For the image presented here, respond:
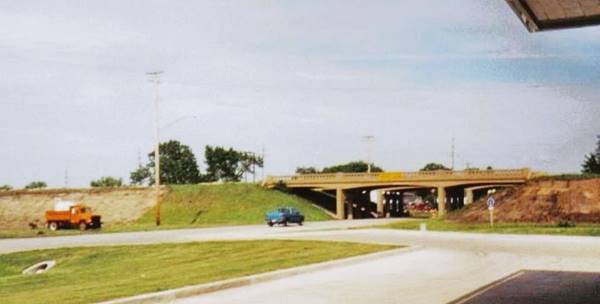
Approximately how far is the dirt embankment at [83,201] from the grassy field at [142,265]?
57.4m

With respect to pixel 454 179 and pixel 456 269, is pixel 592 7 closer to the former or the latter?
pixel 456 269

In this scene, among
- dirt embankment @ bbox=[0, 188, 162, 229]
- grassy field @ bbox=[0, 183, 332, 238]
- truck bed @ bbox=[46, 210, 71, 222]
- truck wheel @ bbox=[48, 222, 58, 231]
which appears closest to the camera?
truck bed @ bbox=[46, 210, 71, 222]

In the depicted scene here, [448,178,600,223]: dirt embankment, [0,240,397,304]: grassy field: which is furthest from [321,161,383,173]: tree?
[0,240,397,304]: grassy field

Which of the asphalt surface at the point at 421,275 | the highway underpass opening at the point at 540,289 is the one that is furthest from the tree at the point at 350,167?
the highway underpass opening at the point at 540,289

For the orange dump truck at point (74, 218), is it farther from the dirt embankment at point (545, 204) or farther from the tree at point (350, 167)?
the tree at point (350, 167)

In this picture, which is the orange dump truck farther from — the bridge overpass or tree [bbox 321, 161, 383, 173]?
tree [bbox 321, 161, 383, 173]

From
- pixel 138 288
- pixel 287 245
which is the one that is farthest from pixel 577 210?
pixel 138 288

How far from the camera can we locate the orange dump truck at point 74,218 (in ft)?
187

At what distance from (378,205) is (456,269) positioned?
7768 cm

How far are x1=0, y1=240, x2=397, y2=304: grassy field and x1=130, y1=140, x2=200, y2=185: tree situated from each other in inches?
5083

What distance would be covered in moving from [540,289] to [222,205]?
72.5m

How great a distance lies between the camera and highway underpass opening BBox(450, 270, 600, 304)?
12.8 metres

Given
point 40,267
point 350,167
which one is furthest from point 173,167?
point 40,267

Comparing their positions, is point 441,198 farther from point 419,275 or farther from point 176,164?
point 176,164
